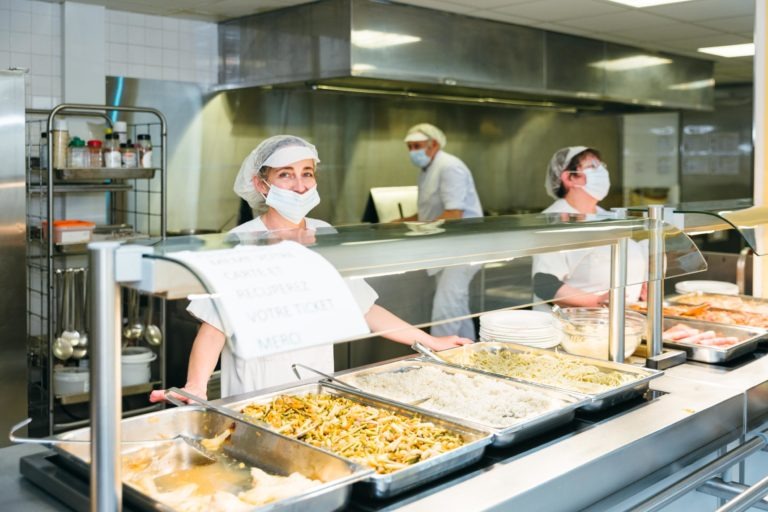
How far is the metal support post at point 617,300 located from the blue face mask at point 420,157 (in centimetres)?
342

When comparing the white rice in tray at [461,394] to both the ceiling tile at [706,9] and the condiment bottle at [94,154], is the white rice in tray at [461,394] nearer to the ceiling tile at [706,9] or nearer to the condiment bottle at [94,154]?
the condiment bottle at [94,154]

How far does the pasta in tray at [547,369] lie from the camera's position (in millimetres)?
2186

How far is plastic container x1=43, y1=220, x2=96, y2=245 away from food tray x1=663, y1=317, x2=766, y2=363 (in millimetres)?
2802

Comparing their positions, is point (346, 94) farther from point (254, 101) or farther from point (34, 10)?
point (34, 10)

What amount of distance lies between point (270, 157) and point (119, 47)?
2540mm

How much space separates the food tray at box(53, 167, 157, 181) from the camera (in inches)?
162

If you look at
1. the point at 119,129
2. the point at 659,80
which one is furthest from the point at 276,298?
the point at 659,80

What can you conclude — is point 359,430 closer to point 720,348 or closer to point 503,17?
point 720,348

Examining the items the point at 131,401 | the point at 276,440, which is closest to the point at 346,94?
the point at 131,401

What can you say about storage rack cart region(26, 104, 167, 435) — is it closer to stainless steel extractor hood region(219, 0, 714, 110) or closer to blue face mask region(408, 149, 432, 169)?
stainless steel extractor hood region(219, 0, 714, 110)

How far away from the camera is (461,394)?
2035mm

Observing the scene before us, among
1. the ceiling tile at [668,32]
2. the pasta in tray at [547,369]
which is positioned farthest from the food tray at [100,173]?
the ceiling tile at [668,32]

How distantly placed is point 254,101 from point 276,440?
13.4ft

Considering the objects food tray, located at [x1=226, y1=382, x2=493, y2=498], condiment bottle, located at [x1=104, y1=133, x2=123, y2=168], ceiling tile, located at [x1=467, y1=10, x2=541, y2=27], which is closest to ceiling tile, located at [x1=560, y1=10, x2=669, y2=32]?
ceiling tile, located at [x1=467, y1=10, x2=541, y2=27]
